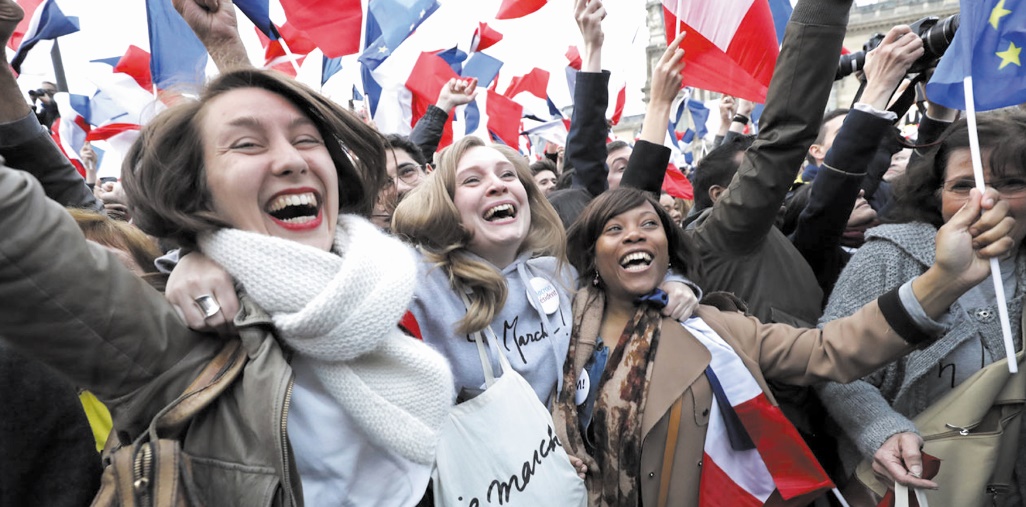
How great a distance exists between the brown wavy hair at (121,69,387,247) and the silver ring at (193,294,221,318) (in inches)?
6.7

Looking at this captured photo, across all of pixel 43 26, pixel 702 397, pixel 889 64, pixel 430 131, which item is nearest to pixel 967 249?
pixel 702 397

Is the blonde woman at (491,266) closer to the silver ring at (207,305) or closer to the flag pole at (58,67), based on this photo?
the silver ring at (207,305)

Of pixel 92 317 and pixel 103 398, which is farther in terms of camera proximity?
pixel 103 398

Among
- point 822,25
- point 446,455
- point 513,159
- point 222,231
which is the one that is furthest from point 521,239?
point 822,25

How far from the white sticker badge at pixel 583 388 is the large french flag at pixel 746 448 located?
1.31 ft

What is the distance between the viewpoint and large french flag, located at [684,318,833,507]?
2.11m

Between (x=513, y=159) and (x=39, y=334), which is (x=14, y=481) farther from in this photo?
(x=513, y=159)

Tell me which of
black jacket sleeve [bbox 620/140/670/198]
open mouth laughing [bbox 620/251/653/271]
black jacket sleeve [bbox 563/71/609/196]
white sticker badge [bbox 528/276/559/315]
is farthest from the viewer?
black jacket sleeve [bbox 563/71/609/196]

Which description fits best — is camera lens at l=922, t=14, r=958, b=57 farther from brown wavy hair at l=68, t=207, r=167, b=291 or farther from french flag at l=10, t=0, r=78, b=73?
french flag at l=10, t=0, r=78, b=73

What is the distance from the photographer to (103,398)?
116 centimetres

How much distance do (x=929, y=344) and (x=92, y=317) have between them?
7.63 ft

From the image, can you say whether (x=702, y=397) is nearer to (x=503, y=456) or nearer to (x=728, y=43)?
(x=503, y=456)

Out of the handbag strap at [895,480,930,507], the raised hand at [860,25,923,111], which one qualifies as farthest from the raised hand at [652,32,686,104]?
the handbag strap at [895,480,930,507]

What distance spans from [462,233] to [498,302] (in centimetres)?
32
